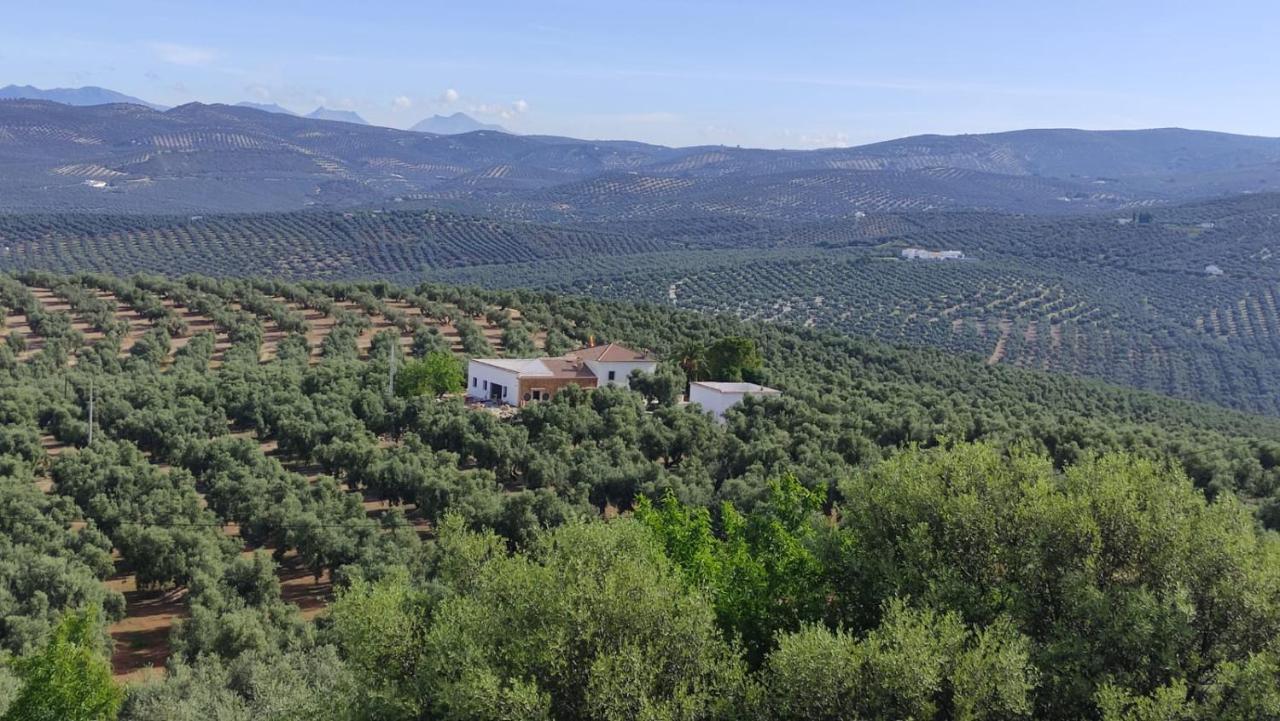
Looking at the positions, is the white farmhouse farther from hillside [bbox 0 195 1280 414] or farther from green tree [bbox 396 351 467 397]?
hillside [bbox 0 195 1280 414]

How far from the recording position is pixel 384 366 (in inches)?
1700

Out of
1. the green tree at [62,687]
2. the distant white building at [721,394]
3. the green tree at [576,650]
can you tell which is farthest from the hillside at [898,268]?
the green tree at [62,687]

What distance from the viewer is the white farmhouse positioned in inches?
1625

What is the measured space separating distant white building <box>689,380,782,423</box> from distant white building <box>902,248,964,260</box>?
86690mm

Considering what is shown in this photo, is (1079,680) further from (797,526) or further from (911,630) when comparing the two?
(797,526)

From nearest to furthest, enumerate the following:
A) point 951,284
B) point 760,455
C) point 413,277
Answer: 1. point 760,455
2. point 951,284
3. point 413,277

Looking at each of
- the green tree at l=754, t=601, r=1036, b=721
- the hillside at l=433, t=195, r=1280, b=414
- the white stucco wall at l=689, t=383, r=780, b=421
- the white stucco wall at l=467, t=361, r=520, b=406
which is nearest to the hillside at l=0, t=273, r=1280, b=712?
the white stucco wall at l=689, t=383, r=780, b=421

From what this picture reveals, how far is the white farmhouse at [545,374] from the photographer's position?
41281mm

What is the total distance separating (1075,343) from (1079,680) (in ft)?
264

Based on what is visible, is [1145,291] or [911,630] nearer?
[911,630]

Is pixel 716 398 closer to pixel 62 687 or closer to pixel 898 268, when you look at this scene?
pixel 62 687

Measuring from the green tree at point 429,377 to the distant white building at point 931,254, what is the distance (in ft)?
300

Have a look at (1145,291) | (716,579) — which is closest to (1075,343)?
(1145,291)

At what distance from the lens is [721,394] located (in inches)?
1556
